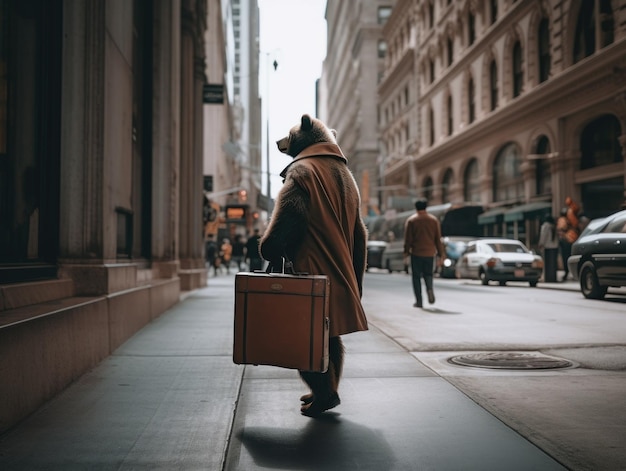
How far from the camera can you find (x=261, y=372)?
6.30m

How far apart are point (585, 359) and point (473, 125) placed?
112 feet

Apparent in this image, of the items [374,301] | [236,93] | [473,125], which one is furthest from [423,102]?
[236,93]

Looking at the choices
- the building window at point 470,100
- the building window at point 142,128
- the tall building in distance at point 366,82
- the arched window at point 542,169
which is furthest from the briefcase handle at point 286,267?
the tall building in distance at point 366,82

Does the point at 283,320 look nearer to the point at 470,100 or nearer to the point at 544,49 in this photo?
the point at 544,49

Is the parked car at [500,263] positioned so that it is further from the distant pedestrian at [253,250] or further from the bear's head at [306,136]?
the bear's head at [306,136]

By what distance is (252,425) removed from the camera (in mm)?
4375

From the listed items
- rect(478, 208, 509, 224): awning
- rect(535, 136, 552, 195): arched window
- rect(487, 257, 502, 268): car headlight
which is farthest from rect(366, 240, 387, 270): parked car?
rect(487, 257, 502, 268): car headlight

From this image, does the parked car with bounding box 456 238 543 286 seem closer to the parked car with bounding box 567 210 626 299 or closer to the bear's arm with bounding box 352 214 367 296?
the parked car with bounding box 567 210 626 299

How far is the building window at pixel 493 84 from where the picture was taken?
→ 38688 mm

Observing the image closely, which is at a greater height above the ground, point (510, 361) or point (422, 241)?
point (422, 241)

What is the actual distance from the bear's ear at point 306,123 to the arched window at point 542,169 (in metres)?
28.9

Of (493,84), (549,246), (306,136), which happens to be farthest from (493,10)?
(306,136)

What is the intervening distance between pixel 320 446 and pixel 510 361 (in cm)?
326

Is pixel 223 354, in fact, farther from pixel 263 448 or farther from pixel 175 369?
pixel 263 448
